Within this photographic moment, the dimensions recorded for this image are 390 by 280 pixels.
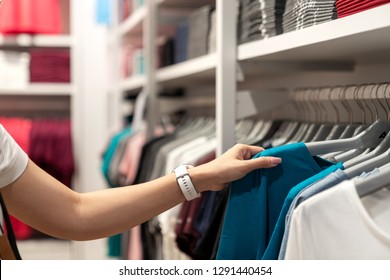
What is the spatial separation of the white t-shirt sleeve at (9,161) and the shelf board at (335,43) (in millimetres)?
627

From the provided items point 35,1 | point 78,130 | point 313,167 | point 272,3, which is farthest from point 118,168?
point 313,167

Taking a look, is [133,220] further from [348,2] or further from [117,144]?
[117,144]

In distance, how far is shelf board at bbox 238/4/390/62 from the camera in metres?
0.94

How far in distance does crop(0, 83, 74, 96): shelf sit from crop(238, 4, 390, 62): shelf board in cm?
228

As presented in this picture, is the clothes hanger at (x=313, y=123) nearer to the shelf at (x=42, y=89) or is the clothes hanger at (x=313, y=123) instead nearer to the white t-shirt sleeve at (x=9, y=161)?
the white t-shirt sleeve at (x=9, y=161)

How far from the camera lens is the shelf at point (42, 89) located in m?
3.57

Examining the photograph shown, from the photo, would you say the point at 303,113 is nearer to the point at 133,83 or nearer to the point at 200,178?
the point at 200,178

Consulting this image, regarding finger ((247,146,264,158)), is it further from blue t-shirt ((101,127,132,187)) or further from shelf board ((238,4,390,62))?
blue t-shirt ((101,127,132,187))

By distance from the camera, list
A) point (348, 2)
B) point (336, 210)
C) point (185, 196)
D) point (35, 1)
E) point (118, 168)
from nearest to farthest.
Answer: point (336, 210) < point (348, 2) < point (185, 196) < point (118, 168) < point (35, 1)

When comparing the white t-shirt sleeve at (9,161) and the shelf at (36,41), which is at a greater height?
the shelf at (36,41)

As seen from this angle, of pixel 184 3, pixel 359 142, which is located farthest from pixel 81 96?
pixel 359 142

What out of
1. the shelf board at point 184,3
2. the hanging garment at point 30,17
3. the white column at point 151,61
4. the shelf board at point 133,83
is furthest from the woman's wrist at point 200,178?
the hanging garment at point 30,17
